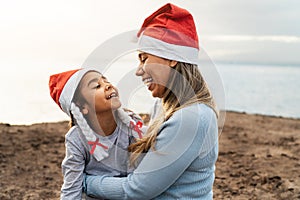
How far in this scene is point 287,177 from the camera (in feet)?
12.3

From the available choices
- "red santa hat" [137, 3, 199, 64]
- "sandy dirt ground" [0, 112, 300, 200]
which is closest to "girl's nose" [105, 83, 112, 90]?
"red santa hat" [137, 3, 199, 64]

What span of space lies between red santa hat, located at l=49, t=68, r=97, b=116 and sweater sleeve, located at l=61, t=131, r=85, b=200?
141 mm

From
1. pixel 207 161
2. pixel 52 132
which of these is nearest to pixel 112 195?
pixel 207 161

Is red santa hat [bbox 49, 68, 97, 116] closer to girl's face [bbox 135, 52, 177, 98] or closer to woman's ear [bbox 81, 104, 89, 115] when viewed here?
woman's ear [bbox 81, 104, 89, 115]

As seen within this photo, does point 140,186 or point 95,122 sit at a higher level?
point 95,122

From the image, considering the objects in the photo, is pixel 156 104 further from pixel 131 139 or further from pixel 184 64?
pixel 184 64

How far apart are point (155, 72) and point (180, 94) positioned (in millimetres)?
138

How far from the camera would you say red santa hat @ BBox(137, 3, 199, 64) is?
5.77 ft

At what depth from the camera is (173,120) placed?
5.66 ft

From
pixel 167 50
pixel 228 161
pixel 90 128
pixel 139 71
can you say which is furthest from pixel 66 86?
pixel 228 161

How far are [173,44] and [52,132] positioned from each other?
3.52 m

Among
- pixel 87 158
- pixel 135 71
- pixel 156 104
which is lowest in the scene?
pixel 87 158

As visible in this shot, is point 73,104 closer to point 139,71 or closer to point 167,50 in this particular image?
point 139,71

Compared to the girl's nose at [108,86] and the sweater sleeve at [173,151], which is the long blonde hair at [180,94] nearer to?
the sweater sleeve at [173,151]
